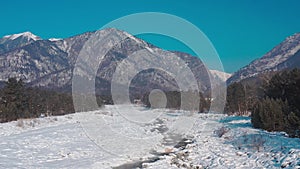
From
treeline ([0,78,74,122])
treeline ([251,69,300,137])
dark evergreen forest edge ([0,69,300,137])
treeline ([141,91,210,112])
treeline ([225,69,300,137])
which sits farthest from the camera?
treeline ([141,91,210,112])

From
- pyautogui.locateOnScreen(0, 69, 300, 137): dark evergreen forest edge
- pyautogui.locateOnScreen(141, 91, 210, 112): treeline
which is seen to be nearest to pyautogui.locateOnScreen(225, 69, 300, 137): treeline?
pyautogui.locateOnScreen(0, 69, 300, 137): dark evergreen forest edge

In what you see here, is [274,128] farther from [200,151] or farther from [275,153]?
[275,153]

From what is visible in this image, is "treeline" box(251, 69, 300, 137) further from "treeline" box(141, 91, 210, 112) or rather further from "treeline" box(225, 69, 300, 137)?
"treeline" box(141, 91, 210, 112)

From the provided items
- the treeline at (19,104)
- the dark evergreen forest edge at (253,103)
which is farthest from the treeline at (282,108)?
the treeline at (19,104)

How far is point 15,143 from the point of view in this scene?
24.2 meters

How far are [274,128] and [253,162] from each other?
13.5 metres

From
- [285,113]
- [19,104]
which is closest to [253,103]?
A: [285,113]

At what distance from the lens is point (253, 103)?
54875 millimetres

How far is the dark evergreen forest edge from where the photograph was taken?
28.2m

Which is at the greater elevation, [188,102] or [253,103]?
[188,102]

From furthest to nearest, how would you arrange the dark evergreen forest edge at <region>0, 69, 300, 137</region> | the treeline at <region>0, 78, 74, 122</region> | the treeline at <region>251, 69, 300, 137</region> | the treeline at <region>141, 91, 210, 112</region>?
1. the treeline at <region>141, 91, 210, 112</region>
2. the treeline at <region>0, 78, 74, 122</region>
3. the dark evergreen forest edge at <region>0, 69, 300, 137</region>
4. the treeline at <region>251, 69, 300, 137</region>

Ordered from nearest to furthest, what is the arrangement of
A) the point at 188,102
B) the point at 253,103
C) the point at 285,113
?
the point at 285,113, the point at 253,103, the point at 188,102

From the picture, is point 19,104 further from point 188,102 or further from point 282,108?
point 188,102

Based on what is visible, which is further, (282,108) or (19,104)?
(19,104)
